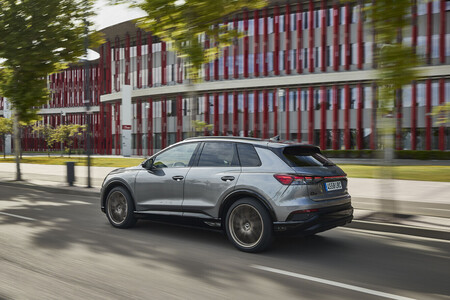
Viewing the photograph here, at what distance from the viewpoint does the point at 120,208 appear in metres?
7.37

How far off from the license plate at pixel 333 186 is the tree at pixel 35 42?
12705 millimetres

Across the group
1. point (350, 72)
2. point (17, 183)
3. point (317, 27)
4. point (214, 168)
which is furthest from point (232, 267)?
point (317, 27)

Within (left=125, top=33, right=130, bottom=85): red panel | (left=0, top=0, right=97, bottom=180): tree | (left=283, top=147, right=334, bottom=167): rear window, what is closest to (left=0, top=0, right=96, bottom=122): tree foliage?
(left=0, top=0, right=97, bottom=180): tree

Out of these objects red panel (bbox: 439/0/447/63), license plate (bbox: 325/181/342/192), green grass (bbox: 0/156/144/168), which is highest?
red panel (bbox: 439/0/447/63)

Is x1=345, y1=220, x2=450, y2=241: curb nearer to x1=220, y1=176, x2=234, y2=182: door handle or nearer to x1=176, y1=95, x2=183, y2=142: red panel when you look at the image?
x1=220, y1=176, x2=234, y2=182: door handle

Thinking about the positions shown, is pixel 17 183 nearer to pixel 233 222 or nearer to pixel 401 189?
pixel 233 222

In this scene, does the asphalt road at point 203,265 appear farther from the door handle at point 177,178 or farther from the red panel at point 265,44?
the red panel at point 265,44

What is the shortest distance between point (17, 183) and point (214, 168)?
42.6ft

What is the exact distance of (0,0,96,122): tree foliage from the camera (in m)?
15.8

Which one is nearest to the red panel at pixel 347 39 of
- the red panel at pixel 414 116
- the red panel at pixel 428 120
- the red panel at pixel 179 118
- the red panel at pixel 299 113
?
the red panel at pixel 299 113

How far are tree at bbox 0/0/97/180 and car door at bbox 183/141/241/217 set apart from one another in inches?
445

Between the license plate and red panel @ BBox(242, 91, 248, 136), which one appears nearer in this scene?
the license plate

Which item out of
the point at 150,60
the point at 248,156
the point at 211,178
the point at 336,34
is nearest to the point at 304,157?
the point at 248,156

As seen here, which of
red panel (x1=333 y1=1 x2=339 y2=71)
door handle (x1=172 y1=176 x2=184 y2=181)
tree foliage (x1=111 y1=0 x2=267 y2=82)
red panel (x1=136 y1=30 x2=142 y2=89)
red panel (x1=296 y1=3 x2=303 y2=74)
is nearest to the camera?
door handle (x1=172 y1=176 x2=184 y2=181)
